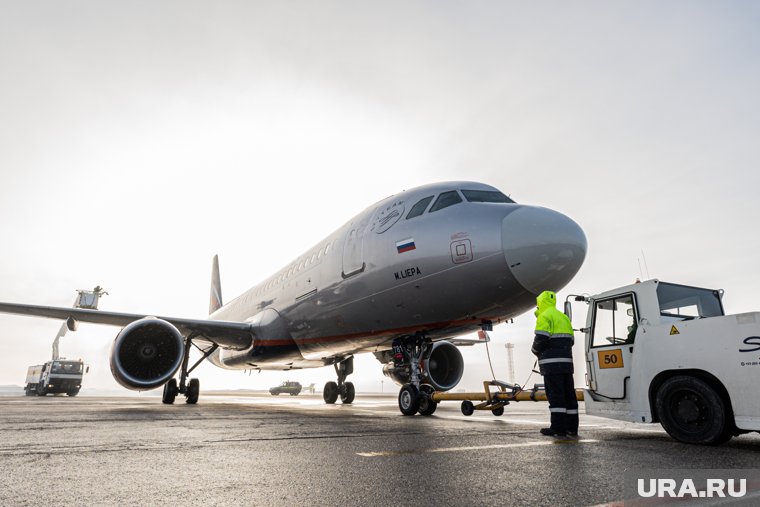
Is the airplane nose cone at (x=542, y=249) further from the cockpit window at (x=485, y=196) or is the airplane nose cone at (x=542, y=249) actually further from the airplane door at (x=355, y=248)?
the airplane door at (x=355, y=248)

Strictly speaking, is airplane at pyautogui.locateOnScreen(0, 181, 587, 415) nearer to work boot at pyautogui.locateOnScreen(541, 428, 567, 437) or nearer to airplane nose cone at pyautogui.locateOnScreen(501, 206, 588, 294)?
airplane nose cone at pyautogui.locateOnScreen(501, 206, 588, 294)

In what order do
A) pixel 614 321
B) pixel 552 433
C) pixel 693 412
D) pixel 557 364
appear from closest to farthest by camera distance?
pixel 693 412 < pixel 552 433 < pixel 557 364 < pixel 614 321

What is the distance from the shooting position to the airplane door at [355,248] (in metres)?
9.39

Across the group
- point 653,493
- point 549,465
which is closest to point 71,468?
point 549,465

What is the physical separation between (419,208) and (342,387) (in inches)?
387

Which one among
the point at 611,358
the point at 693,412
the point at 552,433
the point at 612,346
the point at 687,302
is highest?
the point at 687,302

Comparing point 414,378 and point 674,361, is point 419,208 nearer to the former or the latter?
point 414,378

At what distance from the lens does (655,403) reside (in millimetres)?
5234

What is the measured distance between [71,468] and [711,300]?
276 inches

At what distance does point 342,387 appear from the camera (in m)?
16.5

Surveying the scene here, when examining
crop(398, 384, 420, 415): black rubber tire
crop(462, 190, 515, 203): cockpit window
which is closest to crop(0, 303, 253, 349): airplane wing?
crop(398, 384, 420, 415): black rubber tire

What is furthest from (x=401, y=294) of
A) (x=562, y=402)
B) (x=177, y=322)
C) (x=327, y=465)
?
(x=177, y=322)

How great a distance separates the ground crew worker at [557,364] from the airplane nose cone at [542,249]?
2.91 ft

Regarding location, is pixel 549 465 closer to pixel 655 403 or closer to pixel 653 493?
pixel 653 493
